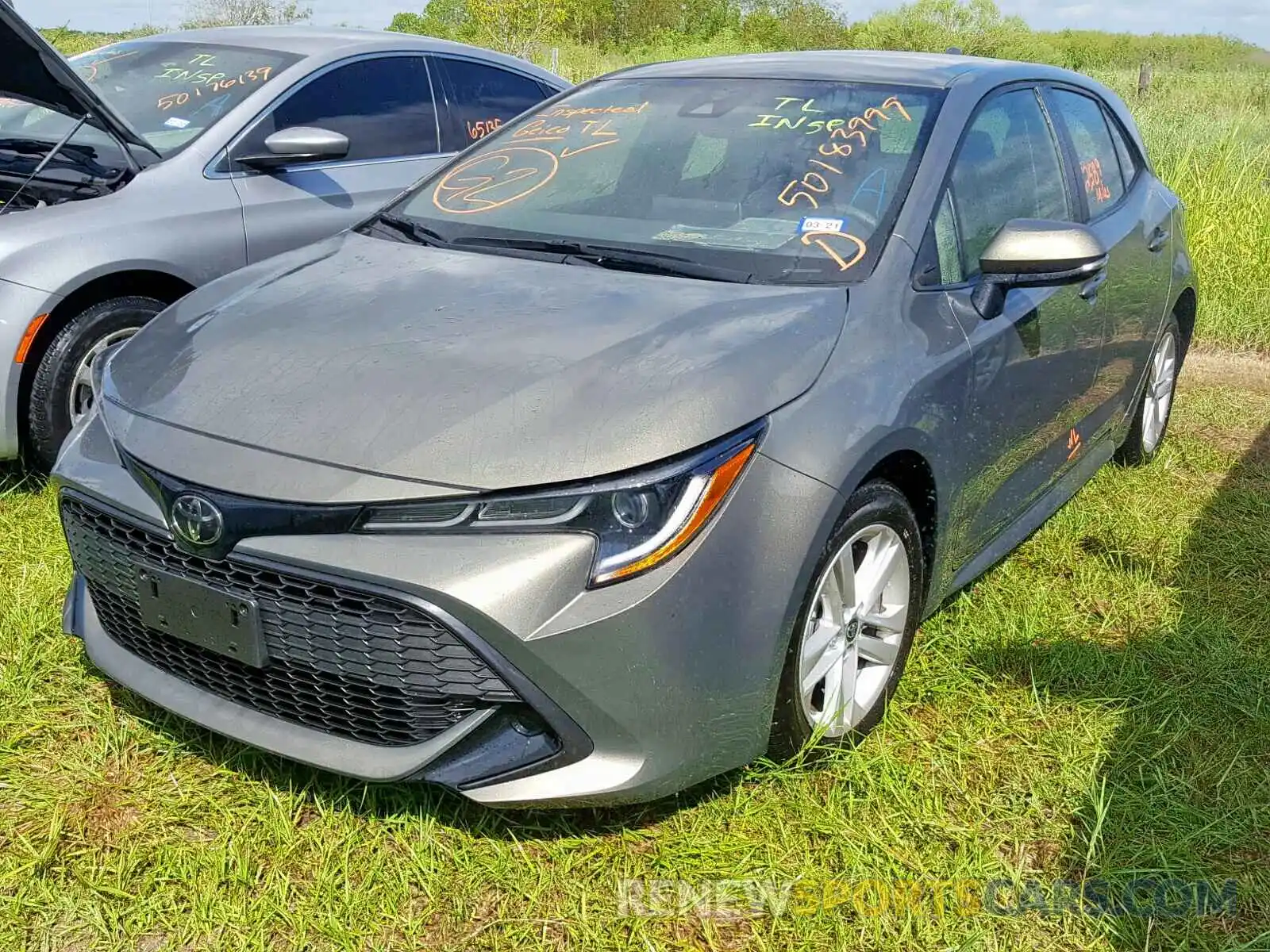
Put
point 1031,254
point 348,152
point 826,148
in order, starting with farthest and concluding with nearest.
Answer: point 348,152
point 826,148
point 1031,254

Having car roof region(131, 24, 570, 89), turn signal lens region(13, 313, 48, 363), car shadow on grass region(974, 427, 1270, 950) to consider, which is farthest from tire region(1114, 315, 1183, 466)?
turn signal lens region(13, 313, 48, 363)

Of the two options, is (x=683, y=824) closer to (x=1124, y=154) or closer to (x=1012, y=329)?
(x=1012, y=329)

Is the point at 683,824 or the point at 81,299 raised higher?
the point at 81,299

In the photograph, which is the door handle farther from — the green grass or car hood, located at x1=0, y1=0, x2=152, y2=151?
car hood, located at x1=0, y1=0, x2=152, y2=151

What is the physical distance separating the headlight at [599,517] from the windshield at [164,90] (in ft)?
9.41

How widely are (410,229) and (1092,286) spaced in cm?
201

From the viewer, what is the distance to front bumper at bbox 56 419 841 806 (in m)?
1.94

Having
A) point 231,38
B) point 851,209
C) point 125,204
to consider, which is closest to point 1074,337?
point 851,209

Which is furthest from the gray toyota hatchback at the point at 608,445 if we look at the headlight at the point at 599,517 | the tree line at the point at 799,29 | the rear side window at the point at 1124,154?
the tree line at the point at 799,29

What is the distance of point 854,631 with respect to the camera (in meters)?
2.58

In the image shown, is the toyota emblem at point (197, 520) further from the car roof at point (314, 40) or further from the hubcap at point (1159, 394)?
the hubcap at point (1159, 394)

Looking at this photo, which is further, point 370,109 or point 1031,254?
point 370,109

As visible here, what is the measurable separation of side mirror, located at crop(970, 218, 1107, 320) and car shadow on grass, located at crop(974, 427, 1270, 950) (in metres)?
1.01

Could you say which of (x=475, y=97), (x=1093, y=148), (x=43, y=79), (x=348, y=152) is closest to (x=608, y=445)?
(x=1093, y=148)
